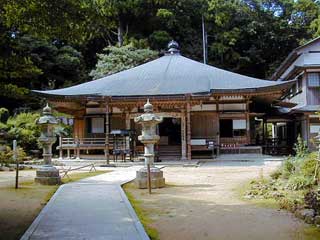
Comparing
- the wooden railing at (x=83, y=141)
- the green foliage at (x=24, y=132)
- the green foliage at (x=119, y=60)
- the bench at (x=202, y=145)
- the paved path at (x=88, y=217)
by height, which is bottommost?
the paved path at (x=88, y=217)

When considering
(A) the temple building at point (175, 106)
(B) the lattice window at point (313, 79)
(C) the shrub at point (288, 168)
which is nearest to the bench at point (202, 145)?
(A) the temple building at point (175, 106)

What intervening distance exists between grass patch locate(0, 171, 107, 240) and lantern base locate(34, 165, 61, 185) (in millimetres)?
198

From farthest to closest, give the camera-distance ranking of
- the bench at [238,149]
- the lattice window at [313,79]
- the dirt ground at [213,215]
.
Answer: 1. the lattice window at [313,79]
2. the bench at [238,149]
3. the dirt ground at [213,215]

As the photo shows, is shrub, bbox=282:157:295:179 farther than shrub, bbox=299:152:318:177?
Yes

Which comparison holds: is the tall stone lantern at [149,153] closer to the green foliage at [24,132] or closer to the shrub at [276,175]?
the shrub at [276,175]

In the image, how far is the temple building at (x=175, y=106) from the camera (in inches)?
843

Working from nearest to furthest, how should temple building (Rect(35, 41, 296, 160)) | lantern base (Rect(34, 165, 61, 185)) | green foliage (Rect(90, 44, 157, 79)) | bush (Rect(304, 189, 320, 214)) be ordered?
1. bush (Rect(304, 189, 320, 214))
2. lantern base (Rect(34, 165, 61, 185))
3. temple building (Rect(35, 41, 296, 160))
4. green foliage (Rect(90, 44, 157, 79))

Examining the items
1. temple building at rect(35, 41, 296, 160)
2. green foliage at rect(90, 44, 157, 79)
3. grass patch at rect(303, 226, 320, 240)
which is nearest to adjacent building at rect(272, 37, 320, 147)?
temple building at rect(35, 41, 296, 160)

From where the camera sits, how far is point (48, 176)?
12.5 m

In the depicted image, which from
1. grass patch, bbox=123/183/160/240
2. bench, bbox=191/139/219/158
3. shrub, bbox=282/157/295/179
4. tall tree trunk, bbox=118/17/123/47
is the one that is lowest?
grass patch, bbox=123/183/160/240

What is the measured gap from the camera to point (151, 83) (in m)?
23.8

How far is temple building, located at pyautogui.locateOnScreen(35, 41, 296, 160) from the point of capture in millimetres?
21422

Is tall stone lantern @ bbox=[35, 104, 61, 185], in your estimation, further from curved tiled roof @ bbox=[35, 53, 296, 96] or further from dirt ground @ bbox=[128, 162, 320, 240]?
curved tiled roof @ bbox=[35, 53, 296, 96]

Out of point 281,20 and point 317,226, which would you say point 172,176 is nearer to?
point 317,226
